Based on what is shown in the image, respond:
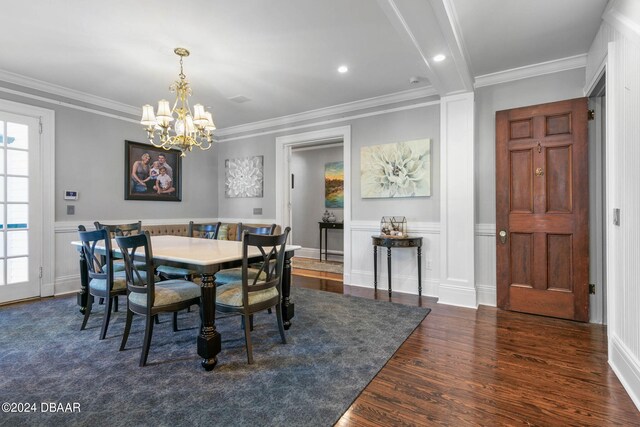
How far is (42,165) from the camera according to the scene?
12.4 feet

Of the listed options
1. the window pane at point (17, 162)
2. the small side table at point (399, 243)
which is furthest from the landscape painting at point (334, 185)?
the window pane at point (17, 162)

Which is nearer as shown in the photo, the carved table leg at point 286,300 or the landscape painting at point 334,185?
the carved table leg at point 286,300

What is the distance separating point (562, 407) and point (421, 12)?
98.0 inches

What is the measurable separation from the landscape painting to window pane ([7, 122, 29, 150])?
4.89m

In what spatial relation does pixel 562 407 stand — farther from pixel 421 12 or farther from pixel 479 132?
pixel 479 132

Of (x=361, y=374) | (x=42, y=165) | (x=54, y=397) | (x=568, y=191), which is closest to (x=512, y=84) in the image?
(x=568, y=191)

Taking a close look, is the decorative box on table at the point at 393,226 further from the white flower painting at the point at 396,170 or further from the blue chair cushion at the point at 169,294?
the blue chair cushion at the point at 169,294

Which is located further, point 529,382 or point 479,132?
point 479,132

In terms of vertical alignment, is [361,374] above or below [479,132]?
below

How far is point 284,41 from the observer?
2.77 meters

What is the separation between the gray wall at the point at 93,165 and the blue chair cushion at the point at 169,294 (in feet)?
8.81

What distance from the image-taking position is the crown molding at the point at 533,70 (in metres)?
3.06

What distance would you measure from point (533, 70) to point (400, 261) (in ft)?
8.53

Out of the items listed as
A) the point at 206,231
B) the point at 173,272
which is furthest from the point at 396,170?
the point at 173,272
